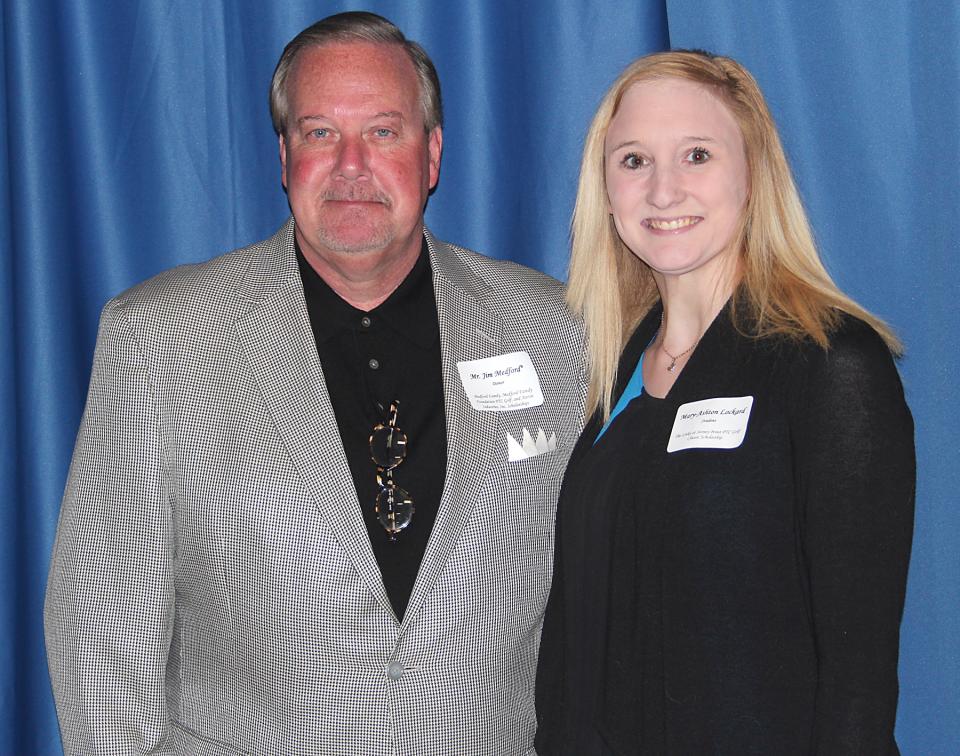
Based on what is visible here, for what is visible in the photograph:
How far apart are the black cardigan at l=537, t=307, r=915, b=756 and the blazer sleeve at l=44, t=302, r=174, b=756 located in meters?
0.84

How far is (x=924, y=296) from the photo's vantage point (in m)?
2.38

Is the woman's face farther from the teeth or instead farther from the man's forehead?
the man's forehead

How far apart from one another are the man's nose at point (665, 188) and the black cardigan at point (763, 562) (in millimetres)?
248

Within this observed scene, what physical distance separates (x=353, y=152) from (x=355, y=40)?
26cm

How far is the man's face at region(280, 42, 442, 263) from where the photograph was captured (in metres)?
2.08

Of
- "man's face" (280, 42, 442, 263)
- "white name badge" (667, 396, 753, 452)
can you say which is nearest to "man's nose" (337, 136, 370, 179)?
"man's face" (280, 42, 442, 263)

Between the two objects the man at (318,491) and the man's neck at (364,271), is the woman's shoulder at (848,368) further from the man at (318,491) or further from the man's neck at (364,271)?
the man's neck at (364,271)

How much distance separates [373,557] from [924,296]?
1.42 metres

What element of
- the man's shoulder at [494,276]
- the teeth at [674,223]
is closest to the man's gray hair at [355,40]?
the man's shoulder at [494,276]

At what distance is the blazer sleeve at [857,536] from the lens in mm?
1566

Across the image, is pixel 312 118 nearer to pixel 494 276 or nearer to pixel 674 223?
pixel 494 276

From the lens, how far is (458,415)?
6.72 feet

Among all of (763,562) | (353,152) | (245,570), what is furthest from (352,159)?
(763,562)

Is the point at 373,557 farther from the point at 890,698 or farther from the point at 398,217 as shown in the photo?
the point at 890,698
